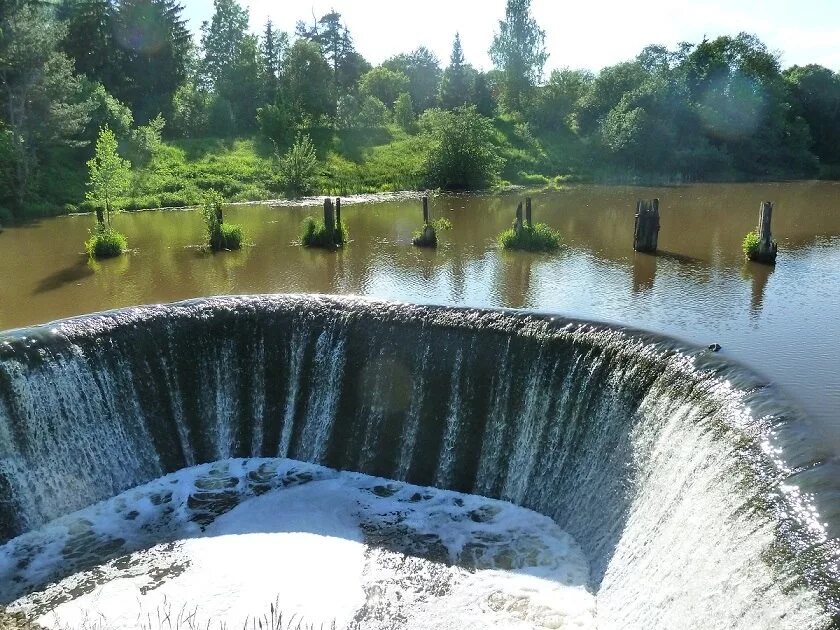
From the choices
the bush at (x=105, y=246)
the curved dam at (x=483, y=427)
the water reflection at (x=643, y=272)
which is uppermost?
the bush at (x=105, y=246)

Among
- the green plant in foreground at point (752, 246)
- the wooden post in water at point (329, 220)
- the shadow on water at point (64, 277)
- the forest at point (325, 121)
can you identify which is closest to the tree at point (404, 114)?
the forest at point (325, 121)

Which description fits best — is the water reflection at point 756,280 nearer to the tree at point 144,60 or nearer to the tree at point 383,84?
the tree at point 144,60

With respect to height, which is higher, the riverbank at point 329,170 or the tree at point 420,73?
the tree at point 420,73

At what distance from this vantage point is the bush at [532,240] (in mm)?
23859

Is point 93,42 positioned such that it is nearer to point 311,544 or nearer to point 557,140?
point 557,140

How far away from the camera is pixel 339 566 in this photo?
10570 millimetres

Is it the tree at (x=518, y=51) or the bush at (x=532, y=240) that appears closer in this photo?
the bush at (x=532, y=240)

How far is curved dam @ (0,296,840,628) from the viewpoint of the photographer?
24.2ft

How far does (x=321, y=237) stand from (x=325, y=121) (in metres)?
36.7

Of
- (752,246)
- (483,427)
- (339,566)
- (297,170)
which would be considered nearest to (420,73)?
(297,170)

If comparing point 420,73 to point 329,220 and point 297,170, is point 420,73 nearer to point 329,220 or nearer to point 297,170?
point 297,170

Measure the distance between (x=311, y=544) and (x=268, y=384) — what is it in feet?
12.9

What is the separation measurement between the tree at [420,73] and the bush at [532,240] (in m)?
56.7

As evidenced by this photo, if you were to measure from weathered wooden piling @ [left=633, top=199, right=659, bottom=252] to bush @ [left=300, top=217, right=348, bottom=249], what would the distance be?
1018 centimetres
